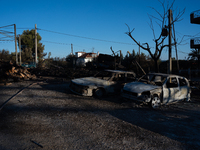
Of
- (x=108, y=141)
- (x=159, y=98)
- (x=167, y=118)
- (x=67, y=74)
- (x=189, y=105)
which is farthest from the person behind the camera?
(x=67, y=74)

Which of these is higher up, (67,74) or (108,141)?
(67,74)

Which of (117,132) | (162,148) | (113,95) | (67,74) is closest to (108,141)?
(117,132)

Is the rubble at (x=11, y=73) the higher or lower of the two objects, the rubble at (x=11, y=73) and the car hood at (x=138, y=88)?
the higher

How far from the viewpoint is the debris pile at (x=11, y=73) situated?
1379 cm

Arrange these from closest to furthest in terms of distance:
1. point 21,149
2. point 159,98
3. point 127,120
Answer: point 21,149 < point 127,120 < point 159,98

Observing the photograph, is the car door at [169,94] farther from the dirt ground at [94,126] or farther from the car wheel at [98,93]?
the car wheel at [98,93]

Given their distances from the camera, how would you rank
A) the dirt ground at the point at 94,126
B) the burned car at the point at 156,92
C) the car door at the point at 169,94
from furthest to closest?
the car door at the point at 169,94 → the burned car at the point at 156,92 → the dirt ground at the point at 94,126

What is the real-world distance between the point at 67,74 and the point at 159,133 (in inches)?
578

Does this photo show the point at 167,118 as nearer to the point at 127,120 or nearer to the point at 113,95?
the point at 127,120

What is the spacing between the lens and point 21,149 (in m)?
3.49

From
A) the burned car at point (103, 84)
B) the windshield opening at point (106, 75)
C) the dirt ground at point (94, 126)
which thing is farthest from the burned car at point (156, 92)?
the windshield opening at point (106, 75)

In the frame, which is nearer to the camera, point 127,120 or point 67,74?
point 127,120

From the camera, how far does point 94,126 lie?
494cm

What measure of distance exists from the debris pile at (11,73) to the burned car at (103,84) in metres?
7.52
